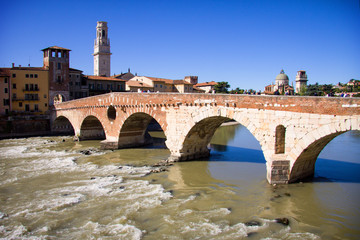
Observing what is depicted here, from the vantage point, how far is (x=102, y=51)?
58938 millimetres

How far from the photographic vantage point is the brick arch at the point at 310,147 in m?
10.7

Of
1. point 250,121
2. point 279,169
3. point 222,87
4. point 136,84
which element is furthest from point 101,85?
point 279,169

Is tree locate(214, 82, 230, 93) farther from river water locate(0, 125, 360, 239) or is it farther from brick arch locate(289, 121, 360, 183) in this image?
brick arch locate(289, 121, 360, 183)

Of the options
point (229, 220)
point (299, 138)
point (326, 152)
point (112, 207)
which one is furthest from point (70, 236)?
point (326, 152)

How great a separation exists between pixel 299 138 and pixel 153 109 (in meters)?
9.79

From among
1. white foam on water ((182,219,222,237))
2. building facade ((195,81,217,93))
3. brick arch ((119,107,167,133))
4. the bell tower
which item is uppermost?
the bell tower

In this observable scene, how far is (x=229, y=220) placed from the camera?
1013 centimetres

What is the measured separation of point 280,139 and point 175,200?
512 centimetres

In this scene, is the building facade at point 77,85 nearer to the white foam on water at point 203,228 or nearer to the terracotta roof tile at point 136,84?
the terracotta roof tile at point 136,84

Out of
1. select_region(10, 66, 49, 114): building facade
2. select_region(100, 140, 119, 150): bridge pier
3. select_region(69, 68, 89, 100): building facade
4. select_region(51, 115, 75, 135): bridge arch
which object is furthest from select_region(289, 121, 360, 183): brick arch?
select_region(69, 68, 89, 100): building facade

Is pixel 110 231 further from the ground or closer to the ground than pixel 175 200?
closer to the ground

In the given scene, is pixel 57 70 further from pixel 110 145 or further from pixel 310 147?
pixel 310 147

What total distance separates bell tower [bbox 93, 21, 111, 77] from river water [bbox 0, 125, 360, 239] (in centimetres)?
4184

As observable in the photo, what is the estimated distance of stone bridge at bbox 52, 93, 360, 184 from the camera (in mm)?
11125
